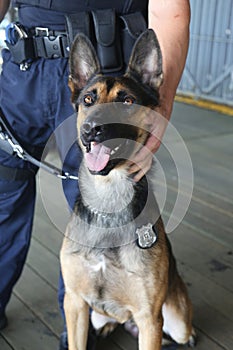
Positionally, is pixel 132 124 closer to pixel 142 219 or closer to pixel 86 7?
pixel 142 219

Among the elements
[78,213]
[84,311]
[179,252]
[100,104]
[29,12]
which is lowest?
[179,252]

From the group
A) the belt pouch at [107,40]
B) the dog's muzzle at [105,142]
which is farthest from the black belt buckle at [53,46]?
the dog's muzzle at [105,142]

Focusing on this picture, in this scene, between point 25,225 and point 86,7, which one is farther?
point 25,225

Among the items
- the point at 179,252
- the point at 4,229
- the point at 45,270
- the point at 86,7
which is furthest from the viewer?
the point at 179,252

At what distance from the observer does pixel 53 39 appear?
146cm

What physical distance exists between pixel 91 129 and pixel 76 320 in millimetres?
717

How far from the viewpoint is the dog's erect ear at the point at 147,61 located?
1239 mm

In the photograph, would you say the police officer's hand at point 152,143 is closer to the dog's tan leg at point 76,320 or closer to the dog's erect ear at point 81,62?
the dog's erect ear at point 81,62

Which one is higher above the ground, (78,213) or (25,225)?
(78,213)

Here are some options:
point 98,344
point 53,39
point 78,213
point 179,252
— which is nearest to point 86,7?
point 53,39

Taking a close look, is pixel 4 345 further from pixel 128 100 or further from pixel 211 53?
pixel 211 53

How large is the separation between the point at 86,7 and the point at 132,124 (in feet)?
1.45

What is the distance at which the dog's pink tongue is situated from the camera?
1245 millimetres

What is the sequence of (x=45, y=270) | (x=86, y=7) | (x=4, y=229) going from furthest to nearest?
1. (x=45, y=270)
2. (x=4, y=229)
3. (x=86, y=7)
